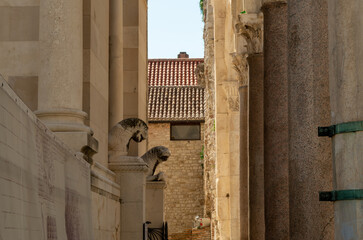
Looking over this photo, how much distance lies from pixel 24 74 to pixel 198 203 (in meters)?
38.4

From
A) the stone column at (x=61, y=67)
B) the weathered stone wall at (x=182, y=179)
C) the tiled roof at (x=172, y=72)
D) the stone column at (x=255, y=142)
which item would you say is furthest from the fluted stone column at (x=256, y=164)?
the tiled roof at (x=172, y=72)

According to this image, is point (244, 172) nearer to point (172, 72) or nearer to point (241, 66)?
point (241, 66)

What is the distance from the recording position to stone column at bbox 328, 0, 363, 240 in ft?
20.0

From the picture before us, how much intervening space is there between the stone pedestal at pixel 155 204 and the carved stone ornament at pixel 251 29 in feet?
13.4

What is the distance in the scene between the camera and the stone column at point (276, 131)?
12.7 meters

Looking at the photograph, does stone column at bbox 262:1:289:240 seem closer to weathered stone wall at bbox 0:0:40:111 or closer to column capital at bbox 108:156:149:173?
column capital at bbox 108:156:149:173

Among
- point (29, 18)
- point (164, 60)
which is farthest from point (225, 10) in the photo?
point (164, 60)

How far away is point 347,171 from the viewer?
6.18m

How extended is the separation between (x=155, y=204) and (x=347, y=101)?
36.3 ft

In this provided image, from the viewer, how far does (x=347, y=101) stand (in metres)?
6.30

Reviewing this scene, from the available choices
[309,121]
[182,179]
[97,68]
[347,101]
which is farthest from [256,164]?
[182,179]

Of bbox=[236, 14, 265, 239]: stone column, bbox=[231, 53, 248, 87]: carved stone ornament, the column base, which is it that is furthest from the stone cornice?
the column base

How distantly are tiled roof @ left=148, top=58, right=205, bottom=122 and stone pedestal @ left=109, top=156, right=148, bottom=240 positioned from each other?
3536 centimetres

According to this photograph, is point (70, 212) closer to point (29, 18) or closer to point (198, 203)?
point (29, 18)
